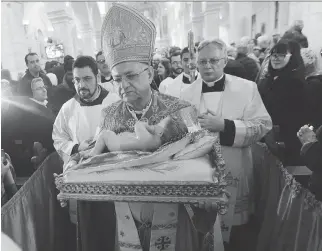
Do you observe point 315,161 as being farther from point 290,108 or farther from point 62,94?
point 62,94

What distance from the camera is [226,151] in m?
2.98

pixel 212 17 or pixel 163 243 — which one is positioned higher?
pixel 212 17

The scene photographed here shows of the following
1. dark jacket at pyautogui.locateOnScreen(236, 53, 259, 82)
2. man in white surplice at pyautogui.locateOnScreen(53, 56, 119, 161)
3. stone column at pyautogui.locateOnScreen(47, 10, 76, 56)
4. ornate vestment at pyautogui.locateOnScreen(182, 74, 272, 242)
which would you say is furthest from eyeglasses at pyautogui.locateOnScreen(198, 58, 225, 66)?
stone column at pyautogui.locateOnScreen(47, 10, 76, 56)

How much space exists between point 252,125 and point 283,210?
769 millimetres

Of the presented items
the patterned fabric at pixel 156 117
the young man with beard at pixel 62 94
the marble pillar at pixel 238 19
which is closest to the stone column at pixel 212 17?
the marble pillar at pixel 238 19

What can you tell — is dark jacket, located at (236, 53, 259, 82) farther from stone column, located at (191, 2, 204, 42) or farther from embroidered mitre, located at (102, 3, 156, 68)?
stone column, located at (191, 2, 204, 42)

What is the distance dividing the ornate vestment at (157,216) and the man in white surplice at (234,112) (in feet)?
3.24

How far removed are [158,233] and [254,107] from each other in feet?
5.18

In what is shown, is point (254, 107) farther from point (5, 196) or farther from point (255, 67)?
point (255, 67)

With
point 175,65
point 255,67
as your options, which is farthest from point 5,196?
point 255,67

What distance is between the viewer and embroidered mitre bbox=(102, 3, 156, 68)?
176 cm

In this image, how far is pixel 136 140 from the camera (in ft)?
5.59

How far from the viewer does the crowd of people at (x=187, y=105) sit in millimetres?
1898

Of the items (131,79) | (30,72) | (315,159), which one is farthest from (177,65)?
(131,79)
